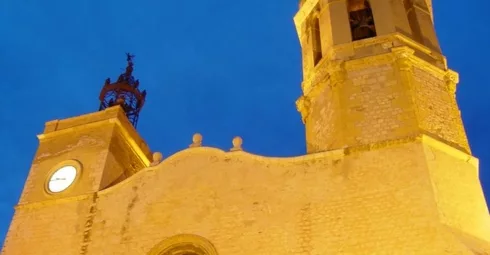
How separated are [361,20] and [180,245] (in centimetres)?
712

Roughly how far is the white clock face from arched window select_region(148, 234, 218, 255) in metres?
3.21

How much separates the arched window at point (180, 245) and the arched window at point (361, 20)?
6.17 m

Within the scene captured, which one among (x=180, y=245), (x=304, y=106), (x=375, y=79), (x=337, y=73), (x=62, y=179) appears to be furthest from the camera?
(x=304, y=106)

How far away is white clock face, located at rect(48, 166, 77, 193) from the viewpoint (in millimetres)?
13391

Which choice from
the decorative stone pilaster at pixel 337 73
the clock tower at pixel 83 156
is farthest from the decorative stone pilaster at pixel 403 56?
the clock tower at pixel 83 156

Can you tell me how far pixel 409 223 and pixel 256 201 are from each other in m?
2.84

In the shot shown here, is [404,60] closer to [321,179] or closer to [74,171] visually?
[321,179]

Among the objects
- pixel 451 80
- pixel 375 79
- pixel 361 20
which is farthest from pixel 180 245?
pixel 361 20

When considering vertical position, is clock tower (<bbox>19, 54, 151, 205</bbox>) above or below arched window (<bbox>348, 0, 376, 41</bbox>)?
below

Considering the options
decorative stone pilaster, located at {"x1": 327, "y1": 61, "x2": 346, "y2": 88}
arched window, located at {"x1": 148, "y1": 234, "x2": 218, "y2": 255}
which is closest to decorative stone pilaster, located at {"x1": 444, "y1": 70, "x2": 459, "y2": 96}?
decorative stone pilaster, located at {"x1": 327, "y1": 61, "x2": 346, "y2": 88}

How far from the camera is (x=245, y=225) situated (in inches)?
436

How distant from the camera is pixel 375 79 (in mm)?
12625

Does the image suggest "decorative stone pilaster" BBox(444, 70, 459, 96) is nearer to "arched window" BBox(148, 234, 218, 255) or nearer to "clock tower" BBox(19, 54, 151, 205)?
"arched window" BBox(148, 234, 218, 255)

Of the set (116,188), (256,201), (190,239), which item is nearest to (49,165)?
(116,188)
